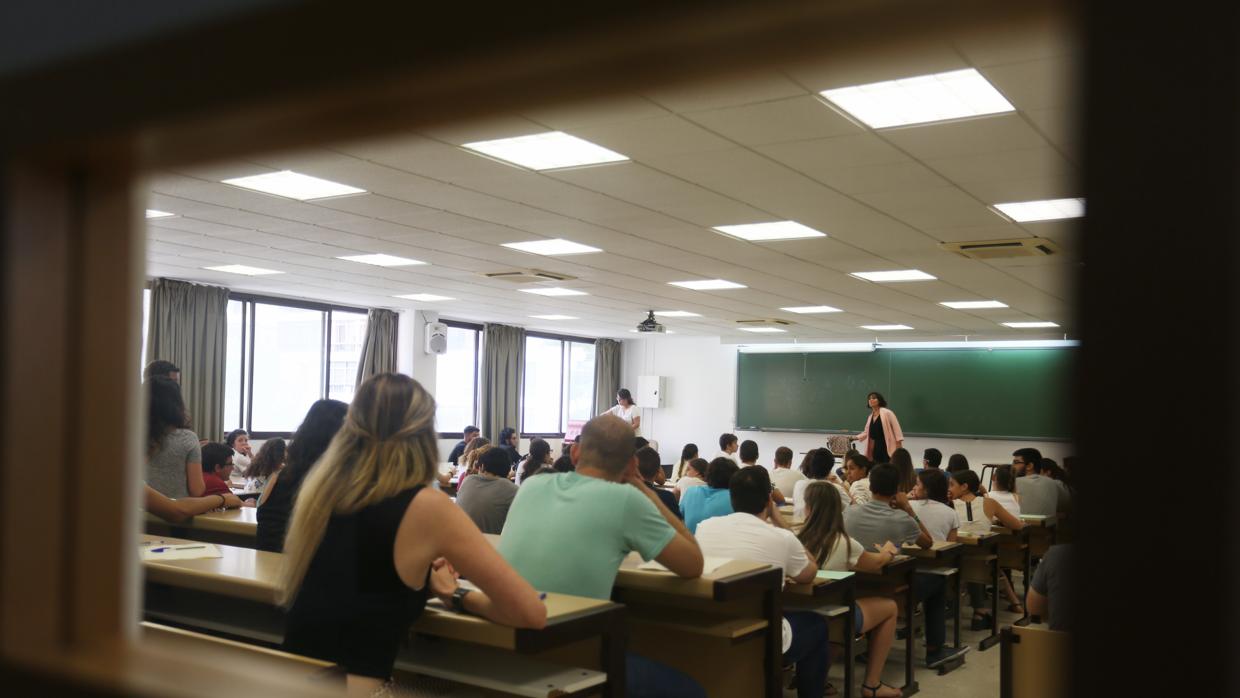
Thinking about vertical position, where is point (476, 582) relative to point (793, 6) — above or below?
below

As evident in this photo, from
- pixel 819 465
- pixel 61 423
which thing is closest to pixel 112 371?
pixel 61 423

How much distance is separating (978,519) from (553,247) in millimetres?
3836

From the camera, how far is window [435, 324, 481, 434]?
14930 mm

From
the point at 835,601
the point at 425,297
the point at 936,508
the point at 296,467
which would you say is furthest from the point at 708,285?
the point at 296,467

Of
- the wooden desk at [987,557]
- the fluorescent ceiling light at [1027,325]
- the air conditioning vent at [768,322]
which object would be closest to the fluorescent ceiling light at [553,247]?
the wooden desk at [987,557]

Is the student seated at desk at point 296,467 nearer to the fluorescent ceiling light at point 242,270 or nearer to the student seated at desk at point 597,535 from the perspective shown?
the student seated at desk at point 597,535

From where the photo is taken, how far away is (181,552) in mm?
3383

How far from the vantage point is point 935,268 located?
8.53m

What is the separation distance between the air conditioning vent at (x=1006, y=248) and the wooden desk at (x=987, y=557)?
2124 millimetres

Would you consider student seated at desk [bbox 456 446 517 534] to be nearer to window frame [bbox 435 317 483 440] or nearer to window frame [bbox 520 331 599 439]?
window frame [bbox 435 317 483 440]

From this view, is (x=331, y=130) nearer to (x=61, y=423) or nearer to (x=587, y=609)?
(x=61, y=423)

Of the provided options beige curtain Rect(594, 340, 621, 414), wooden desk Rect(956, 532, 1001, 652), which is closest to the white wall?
beige curtain Rect(594, 340, 621, 414)

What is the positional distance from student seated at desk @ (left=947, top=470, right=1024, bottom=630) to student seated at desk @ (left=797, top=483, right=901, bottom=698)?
6.11 ft

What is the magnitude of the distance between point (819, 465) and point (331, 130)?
6184mm
